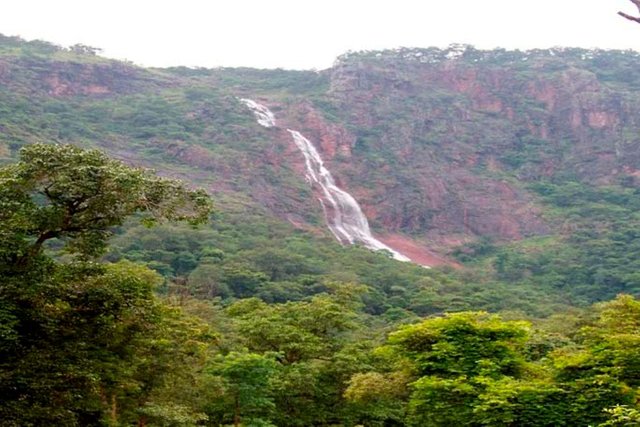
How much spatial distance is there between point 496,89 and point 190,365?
72.6 m

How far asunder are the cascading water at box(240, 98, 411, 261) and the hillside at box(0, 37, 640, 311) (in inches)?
39.6

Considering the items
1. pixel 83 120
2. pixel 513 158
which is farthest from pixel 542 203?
pixel 83 120

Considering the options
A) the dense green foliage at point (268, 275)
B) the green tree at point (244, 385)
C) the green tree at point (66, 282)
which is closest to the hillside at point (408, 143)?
the dense green foliage at point (268, 275)

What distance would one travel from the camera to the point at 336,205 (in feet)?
198

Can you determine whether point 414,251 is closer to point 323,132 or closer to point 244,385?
point 323,132

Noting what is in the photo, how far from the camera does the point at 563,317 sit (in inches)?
979

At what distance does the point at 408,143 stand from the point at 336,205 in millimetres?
14607

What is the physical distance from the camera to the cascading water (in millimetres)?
56625

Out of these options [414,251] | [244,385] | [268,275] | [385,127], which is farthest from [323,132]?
[244,385]

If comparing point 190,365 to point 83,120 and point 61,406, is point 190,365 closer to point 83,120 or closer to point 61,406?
point 61,406

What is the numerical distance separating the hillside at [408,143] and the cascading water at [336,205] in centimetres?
101

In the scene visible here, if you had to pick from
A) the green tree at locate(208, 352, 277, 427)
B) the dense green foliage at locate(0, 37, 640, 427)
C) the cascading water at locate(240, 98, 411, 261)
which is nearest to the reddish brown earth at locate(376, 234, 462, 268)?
the cascading water at locate(240, 98, 411, 261)

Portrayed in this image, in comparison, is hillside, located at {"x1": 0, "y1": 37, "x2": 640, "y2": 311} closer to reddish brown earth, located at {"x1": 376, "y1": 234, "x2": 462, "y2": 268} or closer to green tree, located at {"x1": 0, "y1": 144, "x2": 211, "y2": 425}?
reddish brown earth, located at {"x1": 376, "y1": 234, "x2": 462, "y2": 268}

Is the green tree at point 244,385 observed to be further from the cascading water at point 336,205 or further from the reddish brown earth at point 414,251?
the reddish brown earth at point 414,251
